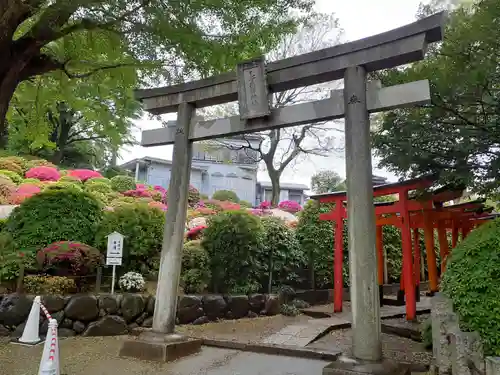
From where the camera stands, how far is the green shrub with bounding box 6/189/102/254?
736 cm

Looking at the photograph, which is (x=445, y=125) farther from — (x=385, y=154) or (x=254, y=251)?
(x=254, y=251)

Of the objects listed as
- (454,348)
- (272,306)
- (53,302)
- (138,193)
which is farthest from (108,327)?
(138,193)

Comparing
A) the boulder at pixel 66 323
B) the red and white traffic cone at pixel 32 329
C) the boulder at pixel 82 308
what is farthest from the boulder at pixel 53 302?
the red and white traffic cone at pixel 32 329

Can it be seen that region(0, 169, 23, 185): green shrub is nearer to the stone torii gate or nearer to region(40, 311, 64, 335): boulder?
region(40, 311, 64, 335): boulder

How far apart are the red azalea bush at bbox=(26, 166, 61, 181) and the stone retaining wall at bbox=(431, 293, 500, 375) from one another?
15.6 metres

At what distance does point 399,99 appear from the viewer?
4297 mm

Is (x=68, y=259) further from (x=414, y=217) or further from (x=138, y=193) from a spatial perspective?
(x=138, y=193)

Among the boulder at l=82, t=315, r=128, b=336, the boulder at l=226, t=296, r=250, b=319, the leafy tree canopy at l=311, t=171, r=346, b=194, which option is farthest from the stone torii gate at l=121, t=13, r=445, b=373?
the leafy tree canopy at l=311, t=171, r=346, b=194

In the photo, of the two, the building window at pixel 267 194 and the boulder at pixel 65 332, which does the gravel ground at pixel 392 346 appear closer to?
the boulder at pixel 65 332

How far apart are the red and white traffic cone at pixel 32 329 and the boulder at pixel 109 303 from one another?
1131mm

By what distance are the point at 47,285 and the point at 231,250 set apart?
4.02 m

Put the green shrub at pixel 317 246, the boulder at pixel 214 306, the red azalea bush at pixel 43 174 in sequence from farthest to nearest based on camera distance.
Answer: the red azalea bush at pixel 43 174, the green shrub at pixel 317 246, the boulder at pixel 214 306

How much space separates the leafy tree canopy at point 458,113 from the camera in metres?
4.43

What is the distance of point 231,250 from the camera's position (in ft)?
29.5
